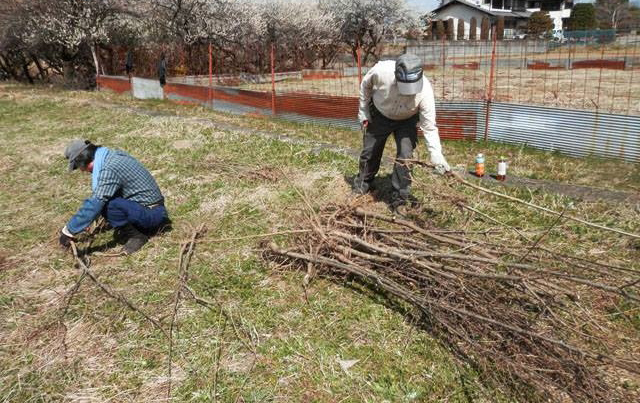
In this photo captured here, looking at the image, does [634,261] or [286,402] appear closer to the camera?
[286,402]

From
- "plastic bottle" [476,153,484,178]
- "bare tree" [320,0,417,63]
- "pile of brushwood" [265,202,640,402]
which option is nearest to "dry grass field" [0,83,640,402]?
"pile of brushwood" [265,202,640,402]

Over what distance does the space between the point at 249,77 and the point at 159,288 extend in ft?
49.3

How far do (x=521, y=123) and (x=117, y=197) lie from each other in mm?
5053

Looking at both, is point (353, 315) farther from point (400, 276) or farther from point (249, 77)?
point (249, 77)

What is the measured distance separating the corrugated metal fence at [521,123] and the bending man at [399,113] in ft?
8.94

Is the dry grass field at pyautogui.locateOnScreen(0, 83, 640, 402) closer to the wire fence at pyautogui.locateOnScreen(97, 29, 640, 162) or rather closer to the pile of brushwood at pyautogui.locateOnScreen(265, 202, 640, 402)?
the pile of brushwood at pyautogui.locateOnScreen(265, 202, 640, 402)

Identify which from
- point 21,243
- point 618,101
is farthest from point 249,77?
point 21,243

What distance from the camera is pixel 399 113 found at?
4074 mm

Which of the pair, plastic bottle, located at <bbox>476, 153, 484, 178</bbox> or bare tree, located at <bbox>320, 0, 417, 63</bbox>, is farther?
bare tree, located at <bbox>320, 0, 417, 63</bbox>

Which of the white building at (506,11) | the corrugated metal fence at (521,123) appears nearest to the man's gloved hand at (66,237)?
the corrugated metal fence at (521,123)

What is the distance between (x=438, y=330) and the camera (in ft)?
9.12

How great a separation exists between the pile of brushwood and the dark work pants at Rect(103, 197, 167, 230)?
114cm

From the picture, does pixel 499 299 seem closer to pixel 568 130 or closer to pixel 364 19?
pixel 568 130

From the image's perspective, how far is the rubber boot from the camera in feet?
13.0
